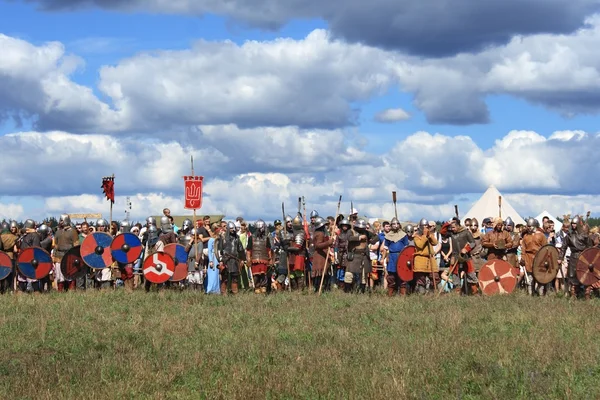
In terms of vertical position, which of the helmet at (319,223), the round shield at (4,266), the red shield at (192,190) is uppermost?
the red shield at (192,190)

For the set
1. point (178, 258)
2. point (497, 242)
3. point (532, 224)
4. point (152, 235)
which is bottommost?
point (178, 258)

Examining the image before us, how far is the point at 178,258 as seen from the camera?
2198 centimetres

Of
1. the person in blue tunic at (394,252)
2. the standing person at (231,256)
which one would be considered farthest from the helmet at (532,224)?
the standing person at (231,256)

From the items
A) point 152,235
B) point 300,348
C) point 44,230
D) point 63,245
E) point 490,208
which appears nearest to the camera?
point 300,348

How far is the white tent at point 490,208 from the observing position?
99.2 feet

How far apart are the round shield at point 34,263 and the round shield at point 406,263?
7451mm

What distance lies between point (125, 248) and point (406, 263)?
5.87 metres

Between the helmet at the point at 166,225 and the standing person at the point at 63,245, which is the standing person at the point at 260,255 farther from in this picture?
the standing person at the point at 63,245

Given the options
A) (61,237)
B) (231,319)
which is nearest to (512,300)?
(231,319)

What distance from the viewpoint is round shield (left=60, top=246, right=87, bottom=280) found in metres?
22.0

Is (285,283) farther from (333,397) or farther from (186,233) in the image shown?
(333,397)

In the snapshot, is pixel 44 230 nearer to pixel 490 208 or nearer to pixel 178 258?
pixel 178 258

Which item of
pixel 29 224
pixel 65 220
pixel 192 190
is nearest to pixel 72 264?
pixel 29 224

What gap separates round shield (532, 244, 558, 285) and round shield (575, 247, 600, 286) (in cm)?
82
